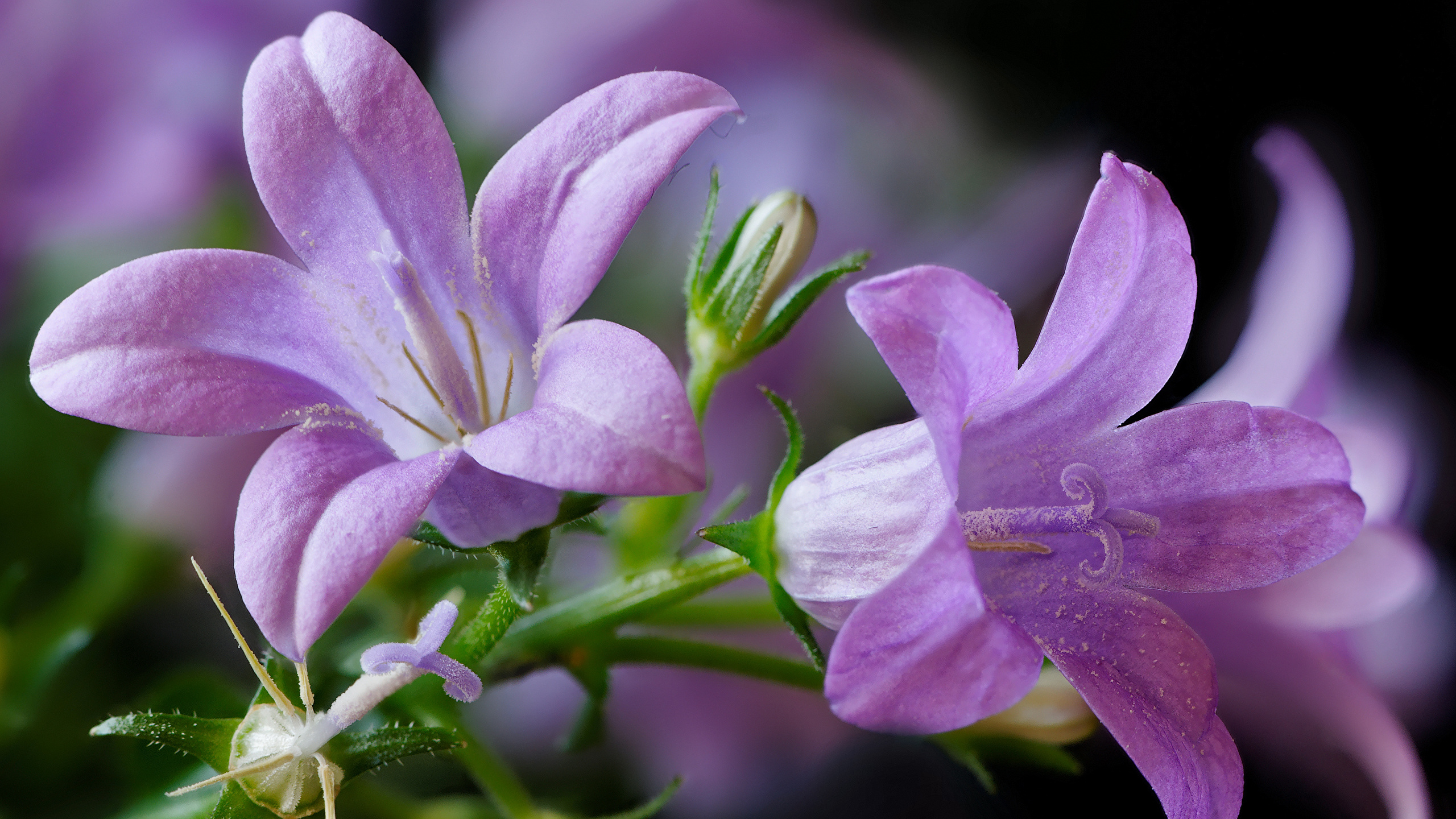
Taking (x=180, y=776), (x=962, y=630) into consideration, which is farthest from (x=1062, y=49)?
(x=180, y=776)

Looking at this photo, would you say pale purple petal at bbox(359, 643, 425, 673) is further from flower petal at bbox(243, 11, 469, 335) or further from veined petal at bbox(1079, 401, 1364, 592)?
veined petal at bbox(1079, 401, 1364, 592)

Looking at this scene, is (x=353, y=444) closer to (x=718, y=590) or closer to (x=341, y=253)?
(x=341, y=253)

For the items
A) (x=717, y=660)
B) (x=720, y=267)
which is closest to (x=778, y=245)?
(x=720, y=267)

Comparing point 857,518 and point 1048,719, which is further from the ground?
point 857,518

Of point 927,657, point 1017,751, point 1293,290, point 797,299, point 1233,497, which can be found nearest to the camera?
point 927,657

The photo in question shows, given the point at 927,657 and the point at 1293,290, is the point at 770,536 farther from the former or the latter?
the point at 1293,290

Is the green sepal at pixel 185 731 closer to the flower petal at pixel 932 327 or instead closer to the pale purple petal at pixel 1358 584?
the flower petal at pixel 932 327

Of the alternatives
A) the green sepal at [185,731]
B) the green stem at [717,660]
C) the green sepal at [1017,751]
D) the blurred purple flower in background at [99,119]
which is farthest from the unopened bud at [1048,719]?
the blurred purple flower in background at [99,119]

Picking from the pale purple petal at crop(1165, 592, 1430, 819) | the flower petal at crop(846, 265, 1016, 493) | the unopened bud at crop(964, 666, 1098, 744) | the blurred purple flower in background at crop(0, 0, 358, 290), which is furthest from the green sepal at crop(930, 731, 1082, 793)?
the blurred purple flower in background at crop(0, 0, 358, 290)
